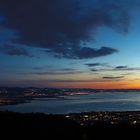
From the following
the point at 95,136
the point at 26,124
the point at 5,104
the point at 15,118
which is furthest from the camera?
the point at 5,104

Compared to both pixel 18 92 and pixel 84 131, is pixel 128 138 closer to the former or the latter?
pixel 84 131

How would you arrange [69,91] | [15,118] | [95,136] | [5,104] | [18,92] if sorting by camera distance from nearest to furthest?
[95,136] → [15,118] → [5,104] → [18,92] → [69,91]

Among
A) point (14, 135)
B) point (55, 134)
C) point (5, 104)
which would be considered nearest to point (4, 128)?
point (14, 135)

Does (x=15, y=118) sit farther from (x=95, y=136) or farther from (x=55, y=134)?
(x=95, y=136)

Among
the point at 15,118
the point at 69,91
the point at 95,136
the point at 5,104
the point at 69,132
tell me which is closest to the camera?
the point at 95,136

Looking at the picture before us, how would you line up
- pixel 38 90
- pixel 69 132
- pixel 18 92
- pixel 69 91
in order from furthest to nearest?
pixel 69 91 → pixel 38 90 → pixel 18 92 → pixel 69 132

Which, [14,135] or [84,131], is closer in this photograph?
[14,135]

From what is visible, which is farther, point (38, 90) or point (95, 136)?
point (38, 90)

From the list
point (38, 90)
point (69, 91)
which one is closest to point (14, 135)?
point (38, 90)
